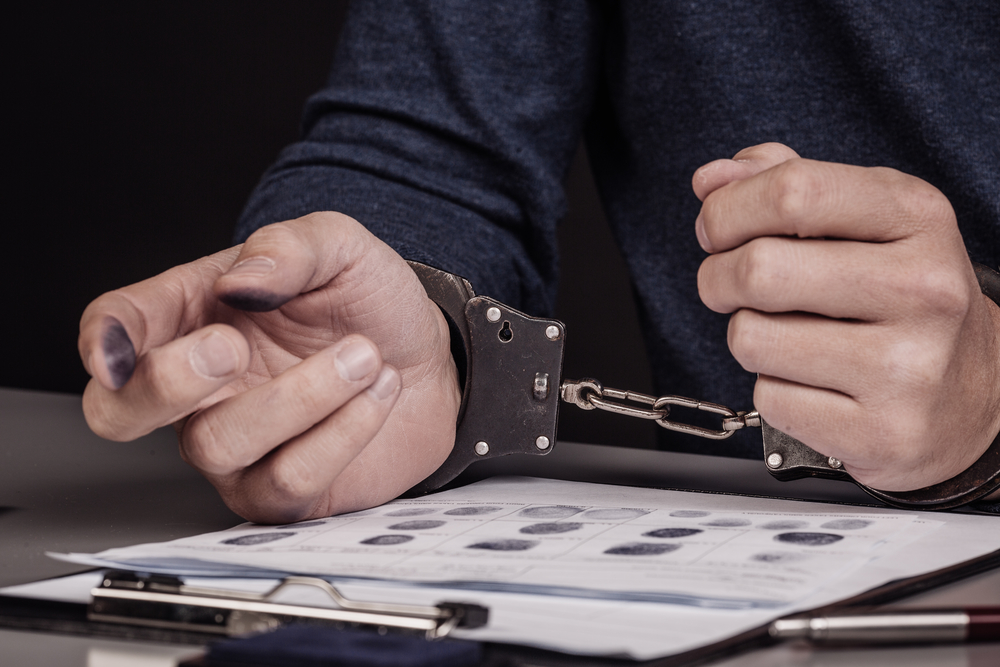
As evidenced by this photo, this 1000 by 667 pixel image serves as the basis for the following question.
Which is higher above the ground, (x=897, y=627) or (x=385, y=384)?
(x=385, y=384)

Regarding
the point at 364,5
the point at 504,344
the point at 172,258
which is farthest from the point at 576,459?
the point at 172,258

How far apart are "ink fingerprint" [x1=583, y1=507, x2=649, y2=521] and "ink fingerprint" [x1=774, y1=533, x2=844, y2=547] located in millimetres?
125

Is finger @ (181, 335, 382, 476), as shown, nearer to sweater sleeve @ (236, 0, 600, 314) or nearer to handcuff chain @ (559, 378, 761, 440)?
handcuff chain @ (559, 378, 761, 440)

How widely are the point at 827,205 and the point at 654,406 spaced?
0.90 feet

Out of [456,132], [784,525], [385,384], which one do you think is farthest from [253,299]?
[456,132]

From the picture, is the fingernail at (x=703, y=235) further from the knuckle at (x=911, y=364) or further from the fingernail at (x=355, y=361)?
the fingernail at (x=355, y=361)

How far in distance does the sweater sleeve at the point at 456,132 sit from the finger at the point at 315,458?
0.46 metres

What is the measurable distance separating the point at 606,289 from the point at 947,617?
229cm

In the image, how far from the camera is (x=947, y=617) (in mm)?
471

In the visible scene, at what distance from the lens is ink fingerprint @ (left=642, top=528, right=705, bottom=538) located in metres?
0.67

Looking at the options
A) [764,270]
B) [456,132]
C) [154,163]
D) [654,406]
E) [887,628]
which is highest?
[154,163]

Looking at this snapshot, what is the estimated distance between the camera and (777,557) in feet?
1.98

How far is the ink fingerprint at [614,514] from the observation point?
29.3 inches

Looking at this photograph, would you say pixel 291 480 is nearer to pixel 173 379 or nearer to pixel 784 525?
pixel 173 379
